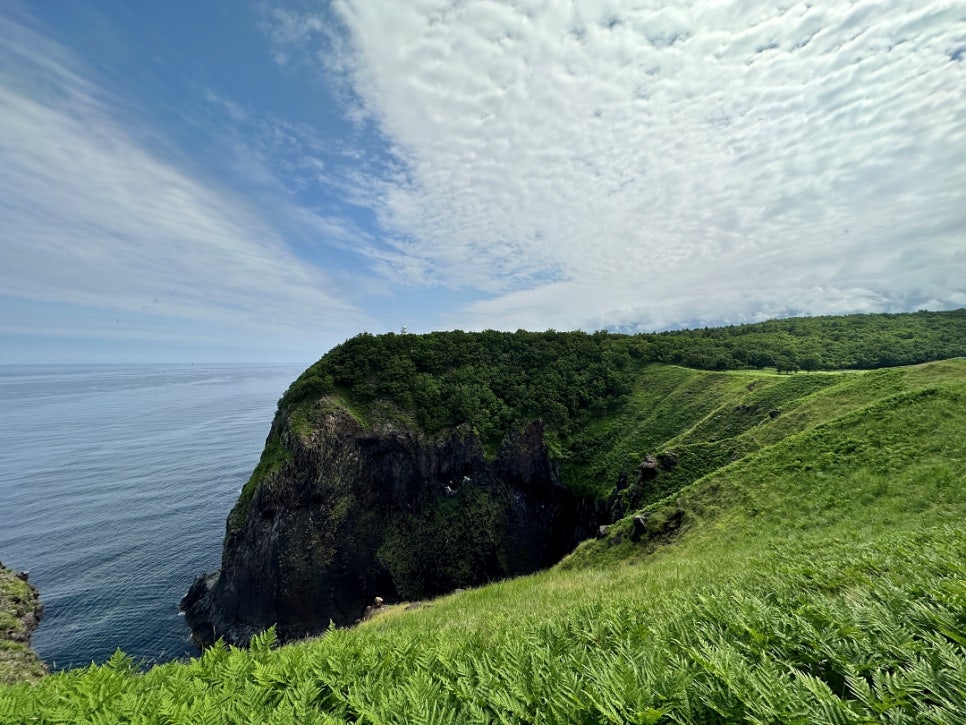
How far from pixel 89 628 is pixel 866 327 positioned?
12273cm

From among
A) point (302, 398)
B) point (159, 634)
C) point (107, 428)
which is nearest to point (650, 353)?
point (302, 398)

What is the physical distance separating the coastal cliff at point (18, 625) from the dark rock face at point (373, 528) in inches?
520

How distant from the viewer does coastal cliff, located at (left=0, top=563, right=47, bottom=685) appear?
97.1 feet

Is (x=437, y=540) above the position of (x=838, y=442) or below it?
below

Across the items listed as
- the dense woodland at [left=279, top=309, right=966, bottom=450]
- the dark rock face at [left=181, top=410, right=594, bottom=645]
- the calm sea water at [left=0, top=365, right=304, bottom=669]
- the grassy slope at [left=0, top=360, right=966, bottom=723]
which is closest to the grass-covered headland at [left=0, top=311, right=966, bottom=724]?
the grassy slope at [left=0, top=360, right=966, bottom=723]

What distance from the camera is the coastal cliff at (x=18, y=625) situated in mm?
29594

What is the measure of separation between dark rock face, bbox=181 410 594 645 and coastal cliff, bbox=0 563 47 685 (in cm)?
1321

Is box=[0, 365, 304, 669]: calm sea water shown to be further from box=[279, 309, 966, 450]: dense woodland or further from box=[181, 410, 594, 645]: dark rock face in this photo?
box=[279, 309, 966, 450]: dense woodland

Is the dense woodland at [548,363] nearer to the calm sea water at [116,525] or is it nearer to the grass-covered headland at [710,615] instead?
the grass-covered headland at [710,615]

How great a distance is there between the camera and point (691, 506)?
2692 cm

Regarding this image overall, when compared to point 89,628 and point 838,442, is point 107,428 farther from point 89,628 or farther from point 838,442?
point 838,442

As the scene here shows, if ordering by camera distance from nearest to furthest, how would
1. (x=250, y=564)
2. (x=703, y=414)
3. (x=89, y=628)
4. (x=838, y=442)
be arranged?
(x=838, y=442) → (x=89, y=628) → (x=250, y=564) → (x=703, y=414)

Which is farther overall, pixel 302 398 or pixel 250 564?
pixel 302 398

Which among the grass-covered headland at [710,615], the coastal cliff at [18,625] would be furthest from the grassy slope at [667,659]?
the coastal cliff at [18,625]
